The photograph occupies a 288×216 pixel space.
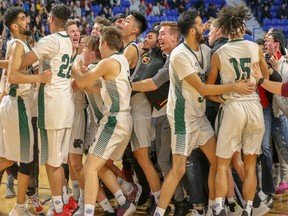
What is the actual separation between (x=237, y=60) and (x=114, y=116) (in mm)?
1395

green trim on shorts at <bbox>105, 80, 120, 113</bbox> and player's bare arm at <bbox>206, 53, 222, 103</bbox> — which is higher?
player's bare arm at <bbox>206, 53, 222, 103</bbox>

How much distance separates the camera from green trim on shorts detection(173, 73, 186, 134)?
574cm

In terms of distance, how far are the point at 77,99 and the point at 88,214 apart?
64.9 inches

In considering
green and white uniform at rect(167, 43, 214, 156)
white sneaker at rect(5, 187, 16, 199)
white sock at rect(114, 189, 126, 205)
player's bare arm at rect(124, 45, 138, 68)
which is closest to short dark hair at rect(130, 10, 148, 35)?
player's bare arm at rect(124, 45, 138, 68)

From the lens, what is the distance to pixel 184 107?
18.9 ft

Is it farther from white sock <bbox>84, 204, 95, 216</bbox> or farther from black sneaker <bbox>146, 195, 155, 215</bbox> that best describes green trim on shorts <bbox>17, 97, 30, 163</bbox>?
black sneaker <bbox>146, 195, 155, 215</bbox>

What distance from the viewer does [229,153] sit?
5.65 m

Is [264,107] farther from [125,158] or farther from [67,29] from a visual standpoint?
[67,29]

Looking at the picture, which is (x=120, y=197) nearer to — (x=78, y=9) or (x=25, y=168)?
(x=25, y=168)

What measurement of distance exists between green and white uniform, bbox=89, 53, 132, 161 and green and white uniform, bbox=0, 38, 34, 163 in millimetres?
866

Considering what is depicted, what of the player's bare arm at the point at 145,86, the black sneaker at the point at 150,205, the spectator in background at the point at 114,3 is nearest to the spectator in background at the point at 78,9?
the spectator in background at the point at 114,3

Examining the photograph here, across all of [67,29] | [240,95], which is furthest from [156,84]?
[67,29]

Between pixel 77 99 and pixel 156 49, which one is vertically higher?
pixel 156 49

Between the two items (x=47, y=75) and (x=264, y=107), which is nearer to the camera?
(x=47, y=75)
